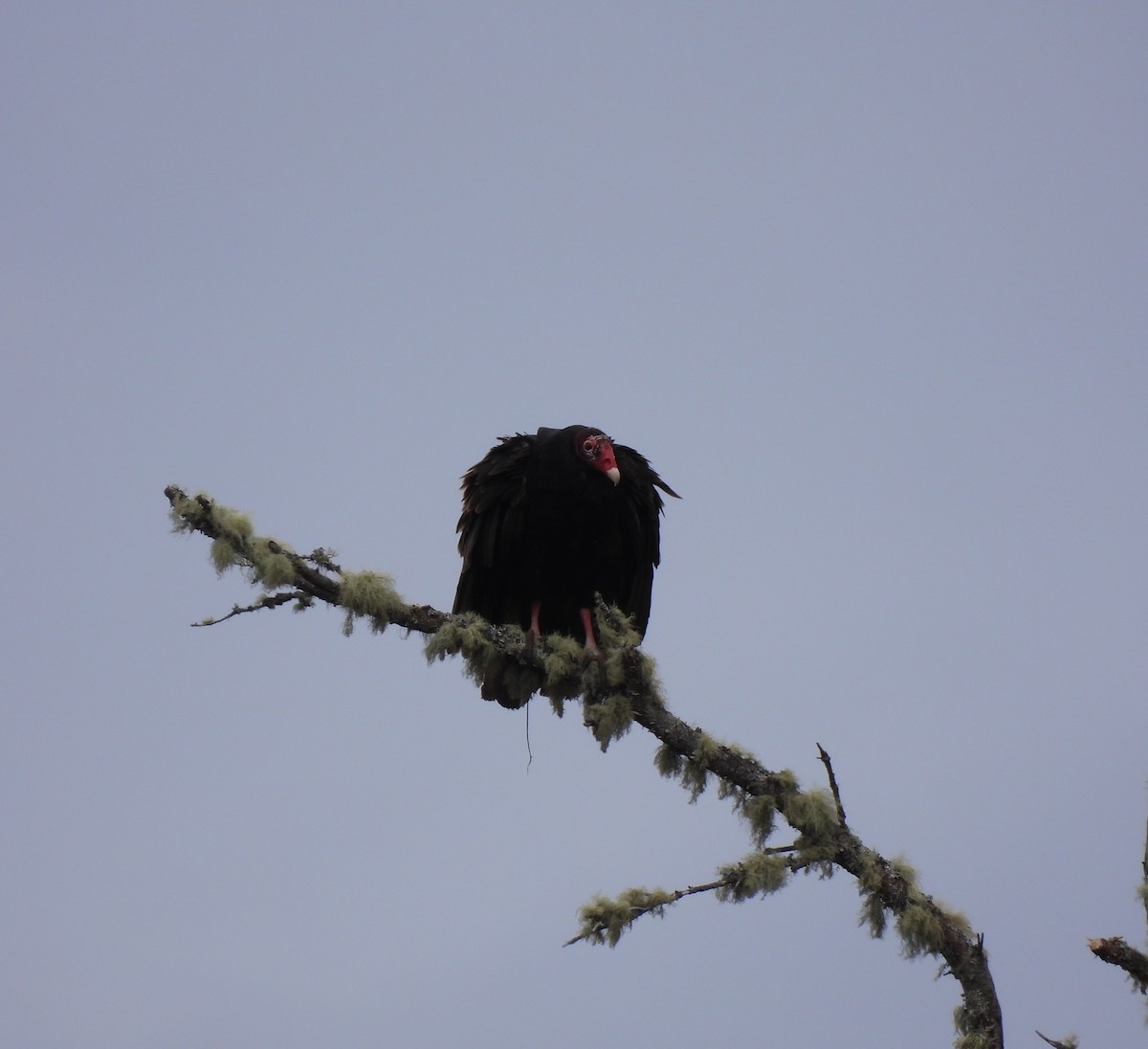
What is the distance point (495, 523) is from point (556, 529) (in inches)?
8.4

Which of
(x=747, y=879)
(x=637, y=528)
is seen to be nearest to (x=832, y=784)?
(x=747, y=879)

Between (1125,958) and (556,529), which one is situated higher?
(556,529)

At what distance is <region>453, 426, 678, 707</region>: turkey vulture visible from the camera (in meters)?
5.00

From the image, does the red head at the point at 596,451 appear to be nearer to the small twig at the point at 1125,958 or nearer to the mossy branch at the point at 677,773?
the mossy branch at the point at 677,773

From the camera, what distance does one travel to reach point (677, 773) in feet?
13.6

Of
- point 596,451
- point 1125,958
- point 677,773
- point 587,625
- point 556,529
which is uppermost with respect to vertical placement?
point 596,451

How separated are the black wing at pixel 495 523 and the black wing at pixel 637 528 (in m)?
0.35

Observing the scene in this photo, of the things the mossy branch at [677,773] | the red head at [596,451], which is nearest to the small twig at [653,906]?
the mossy branch at [677,773]

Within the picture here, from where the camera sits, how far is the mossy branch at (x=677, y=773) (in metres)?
3.75

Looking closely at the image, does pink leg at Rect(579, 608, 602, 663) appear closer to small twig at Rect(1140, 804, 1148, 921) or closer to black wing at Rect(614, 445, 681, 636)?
black wing at Rect(614, 445, 681, 636)

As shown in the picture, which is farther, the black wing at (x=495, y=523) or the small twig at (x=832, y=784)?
the black wing at (x=495, y=523)

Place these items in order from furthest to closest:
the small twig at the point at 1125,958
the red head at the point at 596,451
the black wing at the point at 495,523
Result: the black wing at the point at 495,523 < the red head at the point at 596,451 < the small twig at the point at 1125,958

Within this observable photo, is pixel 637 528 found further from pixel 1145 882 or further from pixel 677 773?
pixel 1145 882

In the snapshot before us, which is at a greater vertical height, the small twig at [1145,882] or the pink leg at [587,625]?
the pink leg at [587,625]
